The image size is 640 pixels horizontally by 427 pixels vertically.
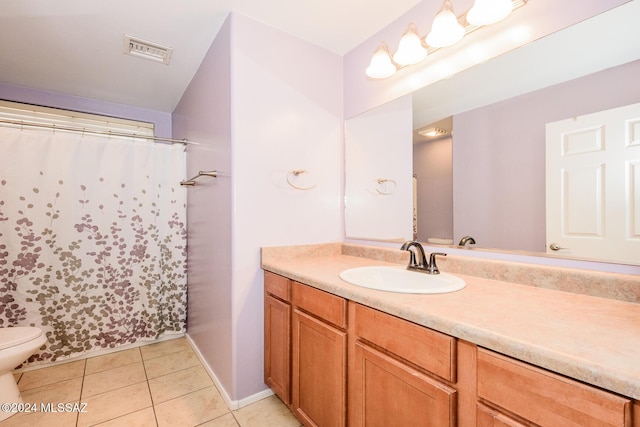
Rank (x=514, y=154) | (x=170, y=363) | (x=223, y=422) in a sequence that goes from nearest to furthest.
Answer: (x=514, y=154)
(x=223, y=422)
(x=170, y=363)

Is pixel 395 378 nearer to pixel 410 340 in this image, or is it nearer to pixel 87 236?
pixel 410 340

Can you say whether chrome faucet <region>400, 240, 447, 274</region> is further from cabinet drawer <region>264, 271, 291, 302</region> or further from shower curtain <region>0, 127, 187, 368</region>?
shower curtain <region>0, 127, 187, 368</region>

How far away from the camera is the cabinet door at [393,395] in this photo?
772 mm

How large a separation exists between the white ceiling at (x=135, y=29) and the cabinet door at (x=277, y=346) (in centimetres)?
160

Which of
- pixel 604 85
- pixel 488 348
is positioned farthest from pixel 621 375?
pixel 604 85

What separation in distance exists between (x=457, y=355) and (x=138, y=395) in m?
1.91

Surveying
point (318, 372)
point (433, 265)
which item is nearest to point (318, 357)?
point (318, 372)

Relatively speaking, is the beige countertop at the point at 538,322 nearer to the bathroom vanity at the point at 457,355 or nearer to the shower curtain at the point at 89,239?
the bathroom vanity at the point at 457,355

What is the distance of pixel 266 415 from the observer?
4.98 feet

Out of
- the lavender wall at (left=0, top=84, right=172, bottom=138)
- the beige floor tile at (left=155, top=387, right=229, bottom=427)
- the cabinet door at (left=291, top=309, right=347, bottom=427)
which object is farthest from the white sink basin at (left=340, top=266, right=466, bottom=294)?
the lavender wall at (left=0, top=84, right=172, bottom=138)

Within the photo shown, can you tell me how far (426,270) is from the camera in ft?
4.25

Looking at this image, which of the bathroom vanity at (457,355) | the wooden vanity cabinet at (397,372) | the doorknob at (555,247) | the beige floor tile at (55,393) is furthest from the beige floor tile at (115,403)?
the doorknob at (555,247)

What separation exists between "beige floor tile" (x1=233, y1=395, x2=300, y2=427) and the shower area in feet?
4.12

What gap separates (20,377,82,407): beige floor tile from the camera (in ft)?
5.43
